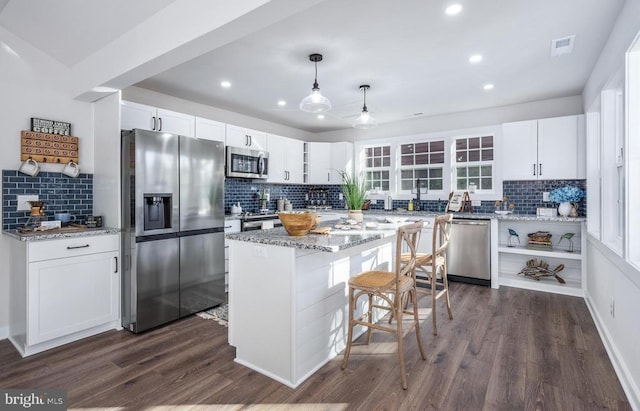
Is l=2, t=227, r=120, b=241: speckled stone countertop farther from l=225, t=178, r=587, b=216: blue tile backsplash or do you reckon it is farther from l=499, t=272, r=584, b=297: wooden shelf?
l=499, t=272, r=584, b=297: wooden shelf

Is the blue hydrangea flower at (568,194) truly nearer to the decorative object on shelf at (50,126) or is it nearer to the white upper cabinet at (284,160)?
the white upper cabinet at (284,160)

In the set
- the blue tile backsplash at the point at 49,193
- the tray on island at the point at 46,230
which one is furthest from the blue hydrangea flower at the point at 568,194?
the blue tile backsplash at the point at 49,193

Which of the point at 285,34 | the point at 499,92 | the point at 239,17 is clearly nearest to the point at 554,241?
the point at 499,92

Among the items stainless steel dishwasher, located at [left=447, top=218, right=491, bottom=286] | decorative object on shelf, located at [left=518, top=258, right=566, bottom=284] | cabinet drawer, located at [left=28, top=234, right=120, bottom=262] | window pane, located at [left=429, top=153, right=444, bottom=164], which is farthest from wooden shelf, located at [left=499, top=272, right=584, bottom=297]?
cabinet drawer, located at [left=28, top=234, right=120, bottom=262]

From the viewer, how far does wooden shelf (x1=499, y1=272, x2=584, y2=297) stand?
4.02 meters

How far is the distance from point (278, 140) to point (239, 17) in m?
3.71

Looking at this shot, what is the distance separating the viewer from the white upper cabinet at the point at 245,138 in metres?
4.61

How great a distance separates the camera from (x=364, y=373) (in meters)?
2.27

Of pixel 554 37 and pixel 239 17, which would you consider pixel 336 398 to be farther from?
pixel 554 37

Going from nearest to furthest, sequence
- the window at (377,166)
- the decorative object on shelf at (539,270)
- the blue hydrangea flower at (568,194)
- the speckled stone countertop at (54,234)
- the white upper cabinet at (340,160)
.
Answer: the speckled stone countertop at (54,234), the blue hydrangea flower at (568,194), the decorative object on shelf at (539,270), the window at (377,166), the white upper cabinet at (340,160)

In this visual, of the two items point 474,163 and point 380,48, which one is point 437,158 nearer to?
point 474,163

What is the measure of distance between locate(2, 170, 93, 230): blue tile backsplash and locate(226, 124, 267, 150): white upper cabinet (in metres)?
1.79

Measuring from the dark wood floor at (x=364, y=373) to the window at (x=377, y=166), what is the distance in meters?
3.39

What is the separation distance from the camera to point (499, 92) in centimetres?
424
